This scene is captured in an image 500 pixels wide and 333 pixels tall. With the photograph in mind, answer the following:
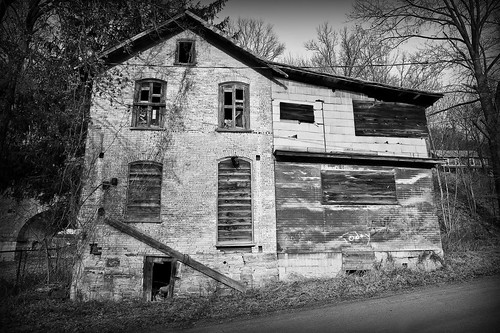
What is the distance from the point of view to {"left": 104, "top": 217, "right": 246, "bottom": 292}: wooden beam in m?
10.7

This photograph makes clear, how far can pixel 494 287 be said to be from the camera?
9.30m

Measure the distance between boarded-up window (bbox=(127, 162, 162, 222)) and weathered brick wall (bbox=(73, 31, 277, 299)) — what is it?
0.65 feet

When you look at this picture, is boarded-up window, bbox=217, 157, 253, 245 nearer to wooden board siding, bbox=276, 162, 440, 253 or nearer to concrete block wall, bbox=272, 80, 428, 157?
wooden board siding, bbox=276, 162, 440, 253

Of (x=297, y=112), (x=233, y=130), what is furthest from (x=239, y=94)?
(x=297, y=112)

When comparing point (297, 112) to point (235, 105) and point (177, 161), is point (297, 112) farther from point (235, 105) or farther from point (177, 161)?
point (177, 161)

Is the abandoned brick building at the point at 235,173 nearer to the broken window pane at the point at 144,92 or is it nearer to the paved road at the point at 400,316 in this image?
the broken window pane at the point at 144,92

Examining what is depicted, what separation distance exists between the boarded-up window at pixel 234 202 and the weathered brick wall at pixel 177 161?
0.23m

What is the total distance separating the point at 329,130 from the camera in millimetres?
12852

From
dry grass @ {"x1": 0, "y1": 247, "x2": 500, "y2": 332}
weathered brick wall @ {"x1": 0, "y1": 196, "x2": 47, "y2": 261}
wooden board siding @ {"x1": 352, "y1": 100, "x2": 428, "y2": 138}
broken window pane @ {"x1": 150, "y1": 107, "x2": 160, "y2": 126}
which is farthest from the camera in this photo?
weathered brick wall @ {"x1": 0, "y1": 196, "x2": 47, "y2": 261}

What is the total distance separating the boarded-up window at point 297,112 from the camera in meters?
12.7

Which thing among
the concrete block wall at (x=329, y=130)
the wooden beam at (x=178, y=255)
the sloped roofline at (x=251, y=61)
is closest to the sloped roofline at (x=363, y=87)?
Answer: the sloped roofline at (x=251, y=61)

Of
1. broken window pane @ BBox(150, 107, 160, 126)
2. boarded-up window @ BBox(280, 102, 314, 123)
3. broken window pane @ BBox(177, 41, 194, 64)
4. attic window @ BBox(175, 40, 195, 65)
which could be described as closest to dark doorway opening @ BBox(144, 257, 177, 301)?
broken window pane @ BBox(150, 107, 160, 126)

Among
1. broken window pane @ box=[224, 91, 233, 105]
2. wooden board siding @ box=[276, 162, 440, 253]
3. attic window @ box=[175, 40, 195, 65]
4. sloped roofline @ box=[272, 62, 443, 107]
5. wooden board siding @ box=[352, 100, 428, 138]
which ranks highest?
attic window @ box=[175, 40, 195, 65]

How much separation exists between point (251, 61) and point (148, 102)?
430 centimetres
